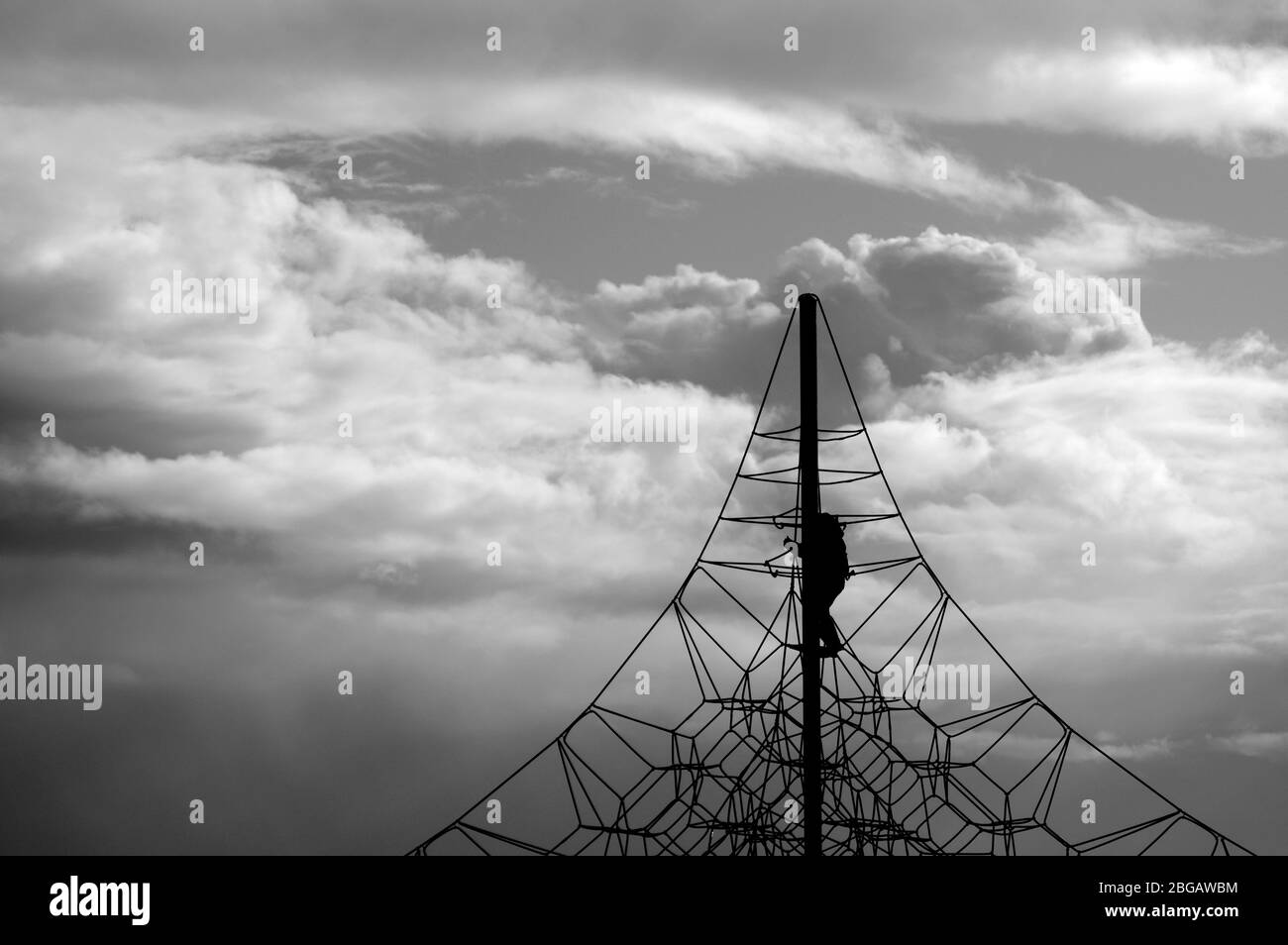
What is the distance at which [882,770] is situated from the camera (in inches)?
1818

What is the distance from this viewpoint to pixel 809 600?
152 ft

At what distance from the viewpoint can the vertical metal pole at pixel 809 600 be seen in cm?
4550

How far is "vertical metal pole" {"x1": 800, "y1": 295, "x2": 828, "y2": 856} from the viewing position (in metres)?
45.5
